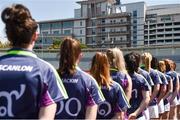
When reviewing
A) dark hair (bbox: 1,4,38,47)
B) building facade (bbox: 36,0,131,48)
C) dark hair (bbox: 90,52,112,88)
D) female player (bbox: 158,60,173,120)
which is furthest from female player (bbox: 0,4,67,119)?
building facade (bbox: 36,0,131,48)

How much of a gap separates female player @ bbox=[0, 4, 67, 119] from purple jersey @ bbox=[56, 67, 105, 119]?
1.31m

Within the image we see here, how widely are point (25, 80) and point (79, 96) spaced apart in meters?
1.44

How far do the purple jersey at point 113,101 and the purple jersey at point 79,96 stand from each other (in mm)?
945

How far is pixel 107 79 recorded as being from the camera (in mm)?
5523

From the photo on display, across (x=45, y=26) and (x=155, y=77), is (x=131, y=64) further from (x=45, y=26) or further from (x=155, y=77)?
(x=45, y=26)

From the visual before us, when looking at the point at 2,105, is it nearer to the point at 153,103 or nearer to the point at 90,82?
the point at 90,82

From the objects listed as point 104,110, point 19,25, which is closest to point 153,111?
point 104,110

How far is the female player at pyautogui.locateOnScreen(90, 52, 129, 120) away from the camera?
5.48 meters

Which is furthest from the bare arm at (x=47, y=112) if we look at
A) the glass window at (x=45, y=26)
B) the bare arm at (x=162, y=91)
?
the glass window at (x=45, y=26)

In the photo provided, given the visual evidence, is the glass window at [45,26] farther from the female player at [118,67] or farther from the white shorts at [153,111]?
the female player at [118,67]

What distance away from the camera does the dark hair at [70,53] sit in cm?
460

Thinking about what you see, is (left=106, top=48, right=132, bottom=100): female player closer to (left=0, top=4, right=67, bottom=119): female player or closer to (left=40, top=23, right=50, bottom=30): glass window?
(left=0, top=4, right=67, bottom=119): female player

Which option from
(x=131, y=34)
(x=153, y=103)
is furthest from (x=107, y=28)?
(x=153, y=103)

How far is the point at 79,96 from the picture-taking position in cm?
457
